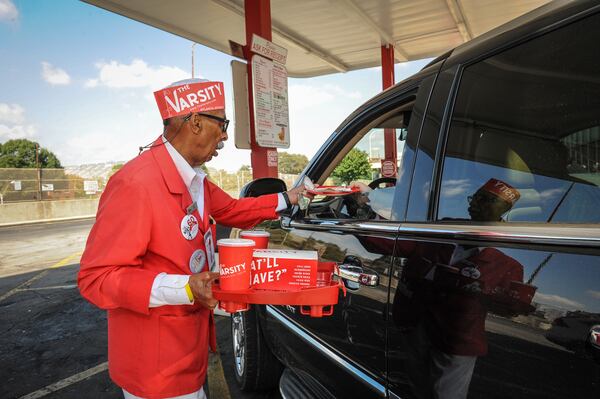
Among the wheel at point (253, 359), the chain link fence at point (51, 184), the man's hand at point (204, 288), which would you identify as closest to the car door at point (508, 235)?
the man's hand at point (204, 288)

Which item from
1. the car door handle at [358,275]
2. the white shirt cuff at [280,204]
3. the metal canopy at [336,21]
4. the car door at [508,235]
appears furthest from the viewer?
the metal canopy at [336,21]

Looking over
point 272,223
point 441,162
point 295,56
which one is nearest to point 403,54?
point 295,56

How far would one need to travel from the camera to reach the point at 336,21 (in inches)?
337

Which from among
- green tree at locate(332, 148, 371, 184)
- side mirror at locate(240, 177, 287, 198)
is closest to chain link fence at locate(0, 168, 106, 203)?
side mirror at locate(240, 177, 287, 198)

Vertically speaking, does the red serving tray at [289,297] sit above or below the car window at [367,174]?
below

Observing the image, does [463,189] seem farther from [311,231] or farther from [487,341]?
[311,231]

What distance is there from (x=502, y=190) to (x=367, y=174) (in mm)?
1097

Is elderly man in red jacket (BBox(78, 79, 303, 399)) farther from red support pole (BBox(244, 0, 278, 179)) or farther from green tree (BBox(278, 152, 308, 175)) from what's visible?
red support pole (BBox(244, 0, 278, 179))

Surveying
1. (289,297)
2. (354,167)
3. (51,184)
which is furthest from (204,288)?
(51,184)

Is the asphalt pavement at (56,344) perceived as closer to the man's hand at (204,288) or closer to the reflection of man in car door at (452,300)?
the man's hand at (204,288)

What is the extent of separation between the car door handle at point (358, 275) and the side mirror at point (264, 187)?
971 mm

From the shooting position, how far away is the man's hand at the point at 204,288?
4.28 ft

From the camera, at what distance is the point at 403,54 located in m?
11.6

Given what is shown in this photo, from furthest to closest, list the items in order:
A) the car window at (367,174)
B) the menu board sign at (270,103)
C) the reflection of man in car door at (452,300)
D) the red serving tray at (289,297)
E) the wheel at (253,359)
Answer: the menu board sign at (270,103) → the wheel at (253,359) → the car window at (367,174) → the red serving tray at (289,297) → the reflection of man in car door at (452,300)
